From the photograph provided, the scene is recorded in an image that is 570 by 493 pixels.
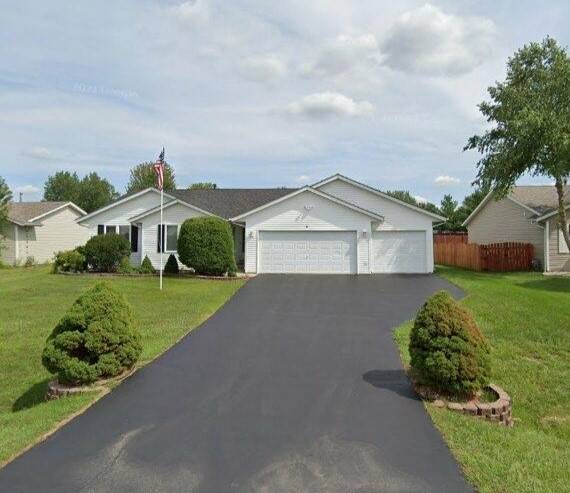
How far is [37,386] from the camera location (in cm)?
744

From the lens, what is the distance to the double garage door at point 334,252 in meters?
21.7

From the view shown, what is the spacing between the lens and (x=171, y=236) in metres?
23.6

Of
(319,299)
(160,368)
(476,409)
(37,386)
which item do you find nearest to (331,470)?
(476,409)

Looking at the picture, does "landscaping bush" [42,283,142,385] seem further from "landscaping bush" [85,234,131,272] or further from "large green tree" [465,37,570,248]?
"large green tree" [465,37,570,248]

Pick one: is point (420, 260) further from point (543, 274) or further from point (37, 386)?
point (37, 386)

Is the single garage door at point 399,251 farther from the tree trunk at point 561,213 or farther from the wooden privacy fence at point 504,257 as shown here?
the tree trunk at point 561,213

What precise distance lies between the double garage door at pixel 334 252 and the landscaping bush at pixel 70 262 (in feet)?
26.5

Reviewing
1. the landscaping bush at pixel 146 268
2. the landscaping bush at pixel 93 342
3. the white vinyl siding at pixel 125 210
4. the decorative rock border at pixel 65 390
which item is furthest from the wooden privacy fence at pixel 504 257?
the decorative rock border at pixel 65 390

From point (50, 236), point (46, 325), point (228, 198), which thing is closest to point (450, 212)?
point (228, 198)

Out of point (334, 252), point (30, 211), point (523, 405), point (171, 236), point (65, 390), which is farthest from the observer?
point (30, 211)

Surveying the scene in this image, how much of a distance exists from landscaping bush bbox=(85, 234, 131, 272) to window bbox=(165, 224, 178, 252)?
226 cm

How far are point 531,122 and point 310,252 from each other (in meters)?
10.8

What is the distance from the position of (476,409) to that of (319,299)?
28.8ft

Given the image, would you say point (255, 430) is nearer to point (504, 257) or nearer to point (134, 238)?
point (134, 238)
